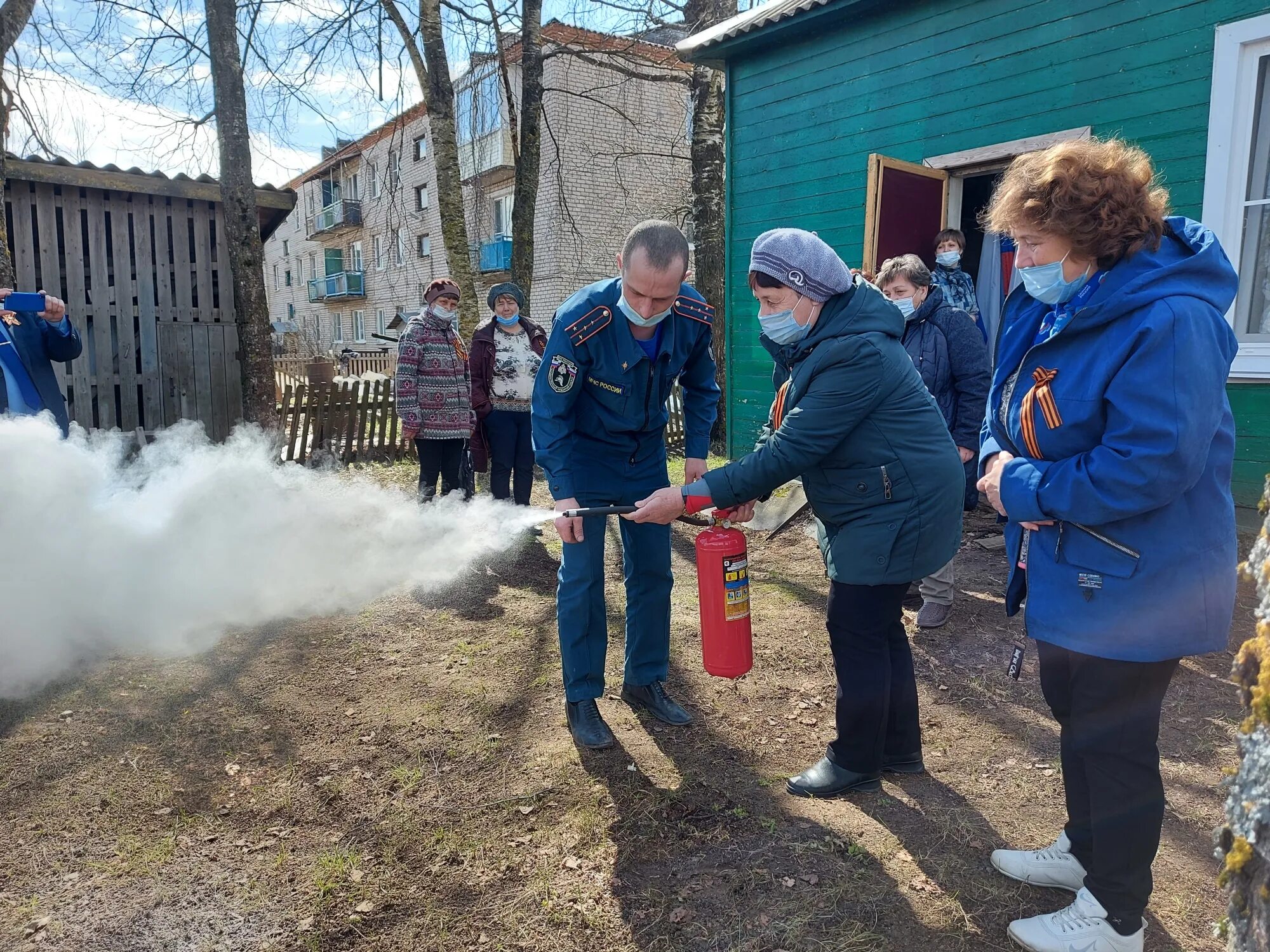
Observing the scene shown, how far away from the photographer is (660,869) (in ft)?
8.68

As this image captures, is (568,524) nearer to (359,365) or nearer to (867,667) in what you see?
(867,667)

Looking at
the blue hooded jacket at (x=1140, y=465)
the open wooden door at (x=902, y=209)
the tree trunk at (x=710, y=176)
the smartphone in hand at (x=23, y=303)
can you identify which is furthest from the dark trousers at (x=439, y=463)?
the blue hooded jacket at (x=1140, y=465)

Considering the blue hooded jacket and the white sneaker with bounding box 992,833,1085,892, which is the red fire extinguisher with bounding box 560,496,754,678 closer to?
the white sneaker with bounding box 992,833,1085,892

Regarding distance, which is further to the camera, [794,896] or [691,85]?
[691,85]

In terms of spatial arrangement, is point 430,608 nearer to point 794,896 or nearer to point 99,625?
point 99,625

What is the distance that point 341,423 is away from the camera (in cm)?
1122

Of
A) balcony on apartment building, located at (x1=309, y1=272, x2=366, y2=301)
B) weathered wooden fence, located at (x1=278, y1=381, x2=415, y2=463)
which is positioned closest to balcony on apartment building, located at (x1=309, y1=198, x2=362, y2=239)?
balcony on apartment building, located at (x1=309, y1=272, x2=366, y2=301)

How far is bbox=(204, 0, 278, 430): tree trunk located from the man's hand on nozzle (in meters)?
7.49

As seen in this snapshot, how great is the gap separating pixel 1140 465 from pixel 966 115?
661 centimetres

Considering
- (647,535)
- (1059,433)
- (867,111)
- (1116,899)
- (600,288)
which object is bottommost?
(1116,899)

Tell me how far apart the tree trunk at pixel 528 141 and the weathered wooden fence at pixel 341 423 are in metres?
3.20

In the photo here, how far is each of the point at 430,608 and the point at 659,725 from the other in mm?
2270

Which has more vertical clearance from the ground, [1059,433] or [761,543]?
[1059,433]

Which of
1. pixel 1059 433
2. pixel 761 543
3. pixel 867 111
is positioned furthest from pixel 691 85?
pixel 1059 433
